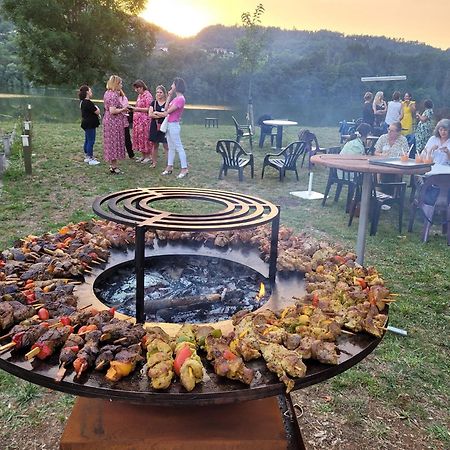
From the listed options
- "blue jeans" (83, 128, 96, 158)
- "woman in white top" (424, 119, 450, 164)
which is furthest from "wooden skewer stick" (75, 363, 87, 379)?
"blue jeans" (83, 128, 96, 158)

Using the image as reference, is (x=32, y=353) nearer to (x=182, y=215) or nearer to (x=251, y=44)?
(x=182, y=215)

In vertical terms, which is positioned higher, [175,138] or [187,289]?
[175,138]

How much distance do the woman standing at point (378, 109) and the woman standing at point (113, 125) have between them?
8.93 metres

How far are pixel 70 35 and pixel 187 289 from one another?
28248 millimetres

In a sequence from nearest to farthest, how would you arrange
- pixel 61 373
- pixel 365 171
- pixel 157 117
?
pixel 61 373 < pixel 365 171 < pixel 157 117

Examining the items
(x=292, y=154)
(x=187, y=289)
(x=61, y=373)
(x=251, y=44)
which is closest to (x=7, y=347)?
(x=61, y=373)

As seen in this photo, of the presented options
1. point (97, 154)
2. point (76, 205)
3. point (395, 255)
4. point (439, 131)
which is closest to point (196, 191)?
point (395, 255)

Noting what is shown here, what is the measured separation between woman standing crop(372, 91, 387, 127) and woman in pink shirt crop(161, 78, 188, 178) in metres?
8.06

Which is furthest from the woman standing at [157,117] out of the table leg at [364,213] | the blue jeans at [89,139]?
the table leg at [364,213]

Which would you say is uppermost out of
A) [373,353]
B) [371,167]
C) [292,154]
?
[371,167]

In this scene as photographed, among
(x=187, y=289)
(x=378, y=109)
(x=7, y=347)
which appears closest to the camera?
(x=7, y=347)

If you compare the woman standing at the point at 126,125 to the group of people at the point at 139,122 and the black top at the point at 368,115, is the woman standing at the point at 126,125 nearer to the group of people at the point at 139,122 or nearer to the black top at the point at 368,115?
the group of people at the point at 139,122

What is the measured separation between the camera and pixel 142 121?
10.8 m

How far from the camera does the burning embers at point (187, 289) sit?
8.21 ft
